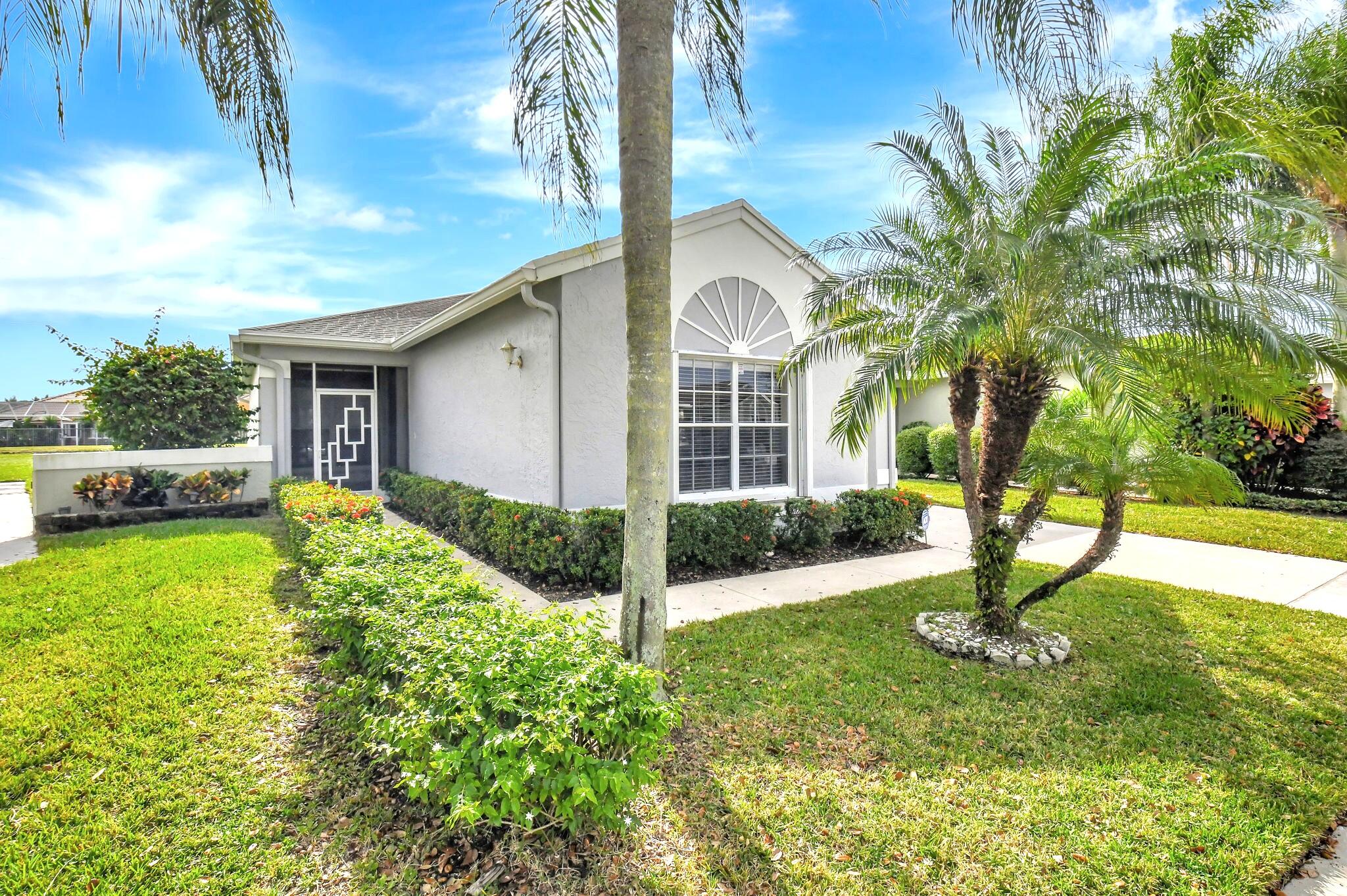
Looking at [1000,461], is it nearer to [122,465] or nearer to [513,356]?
[513,356]

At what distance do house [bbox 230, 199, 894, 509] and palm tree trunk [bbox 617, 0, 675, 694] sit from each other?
252 centimetres

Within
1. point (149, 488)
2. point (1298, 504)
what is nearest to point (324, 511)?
point (149, 488)

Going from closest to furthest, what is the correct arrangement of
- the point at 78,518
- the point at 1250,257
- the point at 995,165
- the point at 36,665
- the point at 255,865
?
the point at 255,865, the point at 36,665, the point at 1250,257, the point at 995,165, the point at 78,518

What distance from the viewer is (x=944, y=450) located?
691 inches

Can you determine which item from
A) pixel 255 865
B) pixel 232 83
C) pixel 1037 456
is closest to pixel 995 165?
pixel 1037 456

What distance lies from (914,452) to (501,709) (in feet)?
61.4

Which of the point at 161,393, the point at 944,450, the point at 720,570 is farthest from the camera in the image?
the point at 944,450

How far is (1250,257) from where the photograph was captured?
524 cm

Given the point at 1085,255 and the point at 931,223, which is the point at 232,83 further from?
the point at 1085,255

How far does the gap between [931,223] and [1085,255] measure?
1926mm

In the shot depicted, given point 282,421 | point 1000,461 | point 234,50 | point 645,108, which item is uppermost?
point 234,50

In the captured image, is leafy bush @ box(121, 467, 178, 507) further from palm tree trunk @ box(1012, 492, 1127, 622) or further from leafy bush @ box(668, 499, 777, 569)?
palm tree trunk @ box(1012, 492, 1127, 622)

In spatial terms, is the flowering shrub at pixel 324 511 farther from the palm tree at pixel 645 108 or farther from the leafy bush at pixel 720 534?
the palm tree at pixel 645 108

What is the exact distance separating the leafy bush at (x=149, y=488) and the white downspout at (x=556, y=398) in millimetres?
8590
